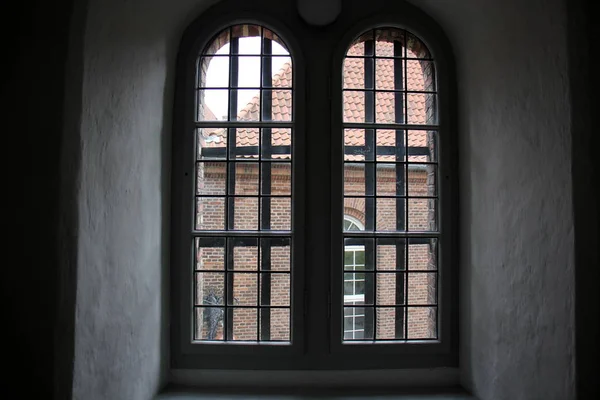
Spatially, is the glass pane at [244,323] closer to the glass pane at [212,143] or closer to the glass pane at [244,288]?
the glass pane at [244,288]

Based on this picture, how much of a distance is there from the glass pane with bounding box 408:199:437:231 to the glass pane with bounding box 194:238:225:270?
926 mm

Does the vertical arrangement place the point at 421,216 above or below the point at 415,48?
below

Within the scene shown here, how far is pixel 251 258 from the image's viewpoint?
6.64ft

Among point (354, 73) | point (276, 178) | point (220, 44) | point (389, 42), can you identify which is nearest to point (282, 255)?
point (276, 178)

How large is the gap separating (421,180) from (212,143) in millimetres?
1045

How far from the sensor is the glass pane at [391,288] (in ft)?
Result: 6.70

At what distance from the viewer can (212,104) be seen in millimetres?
2072

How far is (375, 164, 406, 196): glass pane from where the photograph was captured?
2.05m
